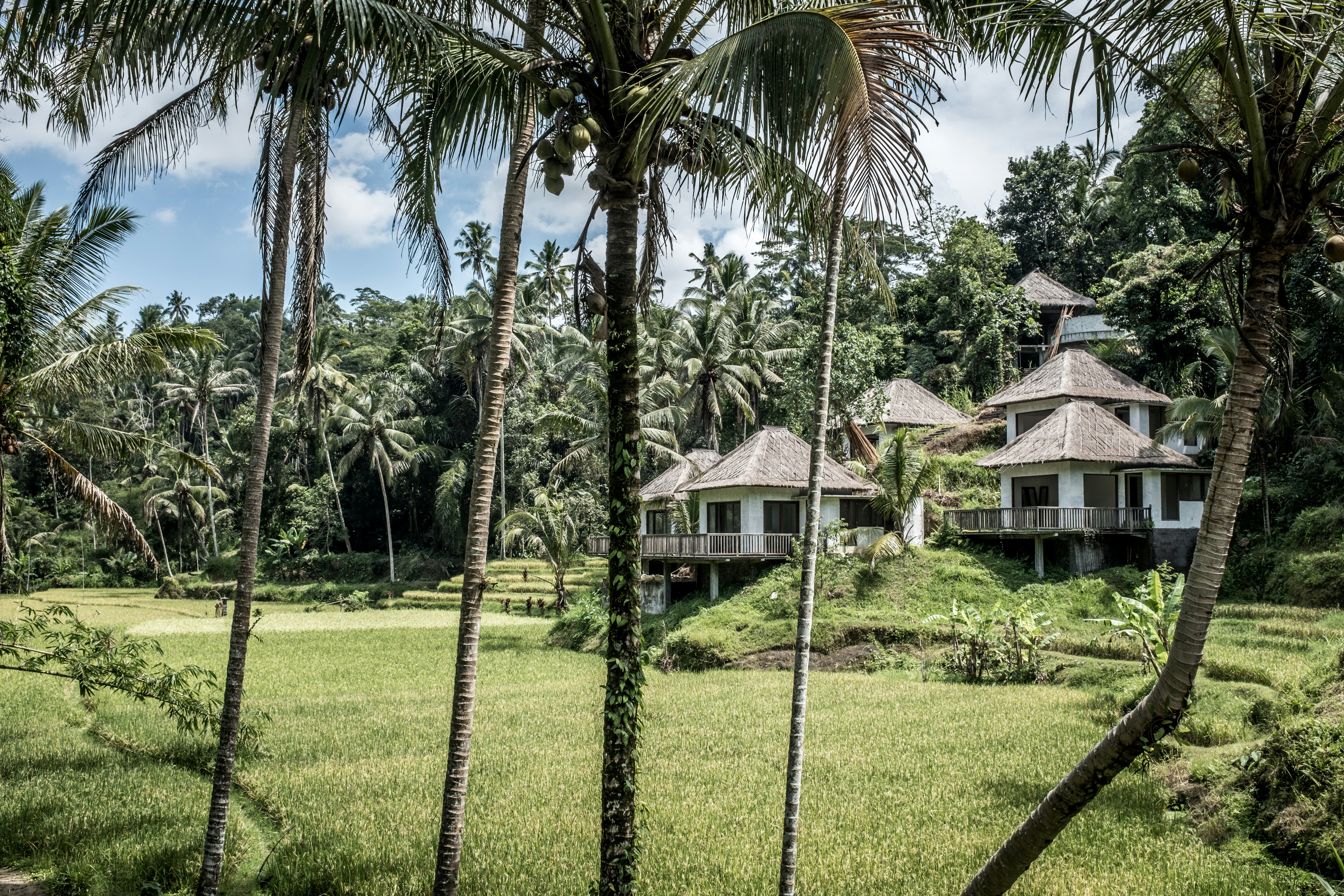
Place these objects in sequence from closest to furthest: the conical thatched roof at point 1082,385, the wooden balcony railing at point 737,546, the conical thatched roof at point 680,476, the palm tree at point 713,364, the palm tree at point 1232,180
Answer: the palm tree at point 1232,180 < the wooden balcony railing at point 737,546 < the conical thatched roof at point 1082,385 < the conical thatched roof at point 680,476 < the palm tree at point 713,364

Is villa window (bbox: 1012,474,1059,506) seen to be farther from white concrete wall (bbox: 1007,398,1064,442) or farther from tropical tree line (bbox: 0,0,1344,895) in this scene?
tropical tree line (bbox: 0,0,1344,895)

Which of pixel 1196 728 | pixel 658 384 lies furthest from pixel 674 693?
pixel 658 384

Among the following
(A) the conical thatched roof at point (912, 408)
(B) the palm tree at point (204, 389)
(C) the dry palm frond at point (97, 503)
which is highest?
(B) the palm tree at point (204, 389)

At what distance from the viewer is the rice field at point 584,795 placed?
26.2ft

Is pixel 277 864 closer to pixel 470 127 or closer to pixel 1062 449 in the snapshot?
pixel 470 127

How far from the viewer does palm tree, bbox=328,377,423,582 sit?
47.7 metres

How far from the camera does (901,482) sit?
90.8 ft

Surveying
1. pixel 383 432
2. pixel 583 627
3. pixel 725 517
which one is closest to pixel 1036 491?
pixel 725 517

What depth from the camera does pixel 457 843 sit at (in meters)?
6.62

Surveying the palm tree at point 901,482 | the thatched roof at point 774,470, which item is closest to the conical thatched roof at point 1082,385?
the palm tree at point 901,482

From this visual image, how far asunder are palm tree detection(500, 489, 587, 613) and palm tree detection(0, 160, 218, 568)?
610 inches

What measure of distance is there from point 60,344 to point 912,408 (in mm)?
32841

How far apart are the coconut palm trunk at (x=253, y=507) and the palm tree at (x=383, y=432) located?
38.1m

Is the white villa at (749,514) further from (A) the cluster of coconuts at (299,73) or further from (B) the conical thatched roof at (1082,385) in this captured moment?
(A) the cluster of coconuts at (299,73)
